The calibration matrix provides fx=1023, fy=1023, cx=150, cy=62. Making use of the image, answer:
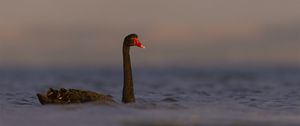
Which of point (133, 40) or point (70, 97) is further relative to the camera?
point (133, 40)

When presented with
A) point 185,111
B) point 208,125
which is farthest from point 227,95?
point 208,125

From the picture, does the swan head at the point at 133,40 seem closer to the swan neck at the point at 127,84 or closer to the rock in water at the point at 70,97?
the swan neck at the point at 127,84

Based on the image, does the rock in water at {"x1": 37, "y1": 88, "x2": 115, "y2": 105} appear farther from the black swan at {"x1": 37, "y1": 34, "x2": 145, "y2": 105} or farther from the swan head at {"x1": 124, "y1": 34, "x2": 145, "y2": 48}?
the swan head at {"x1": 124, "y1": 34, "x2": 145, "y2": 48}

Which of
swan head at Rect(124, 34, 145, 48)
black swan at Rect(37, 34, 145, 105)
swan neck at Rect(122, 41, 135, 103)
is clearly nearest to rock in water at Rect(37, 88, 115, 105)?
black swan at Rect(37, 34, 145, 105)

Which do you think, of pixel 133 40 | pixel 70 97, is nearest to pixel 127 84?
pixel 133 40

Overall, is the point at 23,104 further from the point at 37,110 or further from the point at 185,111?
the point at 185,111

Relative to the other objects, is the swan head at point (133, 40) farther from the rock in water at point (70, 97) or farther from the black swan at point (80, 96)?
the rock in water at point (70, 97)

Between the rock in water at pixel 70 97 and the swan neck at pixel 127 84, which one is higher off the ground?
the swan neck at pixel 127 84

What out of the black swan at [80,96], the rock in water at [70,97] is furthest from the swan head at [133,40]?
the rock in water at [70,97]

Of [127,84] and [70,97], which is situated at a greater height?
[127,84]

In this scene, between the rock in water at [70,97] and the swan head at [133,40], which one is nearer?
the rock in water at [70,97]

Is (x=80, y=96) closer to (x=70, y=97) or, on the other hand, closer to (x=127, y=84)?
(x=70, y=97)

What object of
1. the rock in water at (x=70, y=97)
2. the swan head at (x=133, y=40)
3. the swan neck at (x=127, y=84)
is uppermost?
the swan head at (x=133, y=40)

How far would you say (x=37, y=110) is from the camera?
65.2 feet
